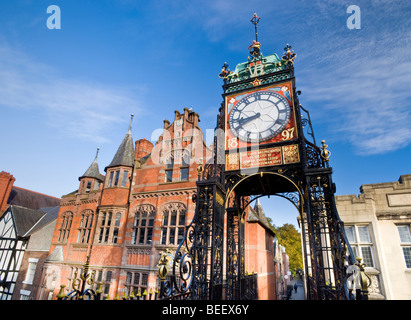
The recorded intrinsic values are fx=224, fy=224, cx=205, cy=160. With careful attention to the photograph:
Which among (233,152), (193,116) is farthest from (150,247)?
(233,152)

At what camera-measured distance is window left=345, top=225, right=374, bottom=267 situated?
1027 centimetres

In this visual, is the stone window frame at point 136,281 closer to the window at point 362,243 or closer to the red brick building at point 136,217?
the red brick building at point 136,217

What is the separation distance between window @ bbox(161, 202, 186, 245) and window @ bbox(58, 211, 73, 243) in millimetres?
A: 12145

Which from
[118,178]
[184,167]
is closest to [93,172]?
[118,178]

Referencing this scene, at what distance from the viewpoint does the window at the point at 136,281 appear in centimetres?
1545

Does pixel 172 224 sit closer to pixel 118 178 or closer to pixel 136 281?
pixel 136 281

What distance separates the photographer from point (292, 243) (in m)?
44.1

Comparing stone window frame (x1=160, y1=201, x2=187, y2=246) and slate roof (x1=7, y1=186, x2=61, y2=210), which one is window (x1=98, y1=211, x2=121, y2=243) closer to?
stone window frame (x1=160, y1=201, x2=187, y2=246)

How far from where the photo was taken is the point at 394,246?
985 centimetres

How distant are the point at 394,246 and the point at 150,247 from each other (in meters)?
14.1

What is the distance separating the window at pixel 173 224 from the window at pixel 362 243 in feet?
32.9

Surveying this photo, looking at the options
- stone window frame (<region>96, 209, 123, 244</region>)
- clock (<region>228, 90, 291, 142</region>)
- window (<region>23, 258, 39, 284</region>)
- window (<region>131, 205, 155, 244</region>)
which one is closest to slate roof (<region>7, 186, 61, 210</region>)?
window (<region>23, 258, 39, 284</region>)

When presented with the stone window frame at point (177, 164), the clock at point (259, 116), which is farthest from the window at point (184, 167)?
the clock at point (259, 116)
